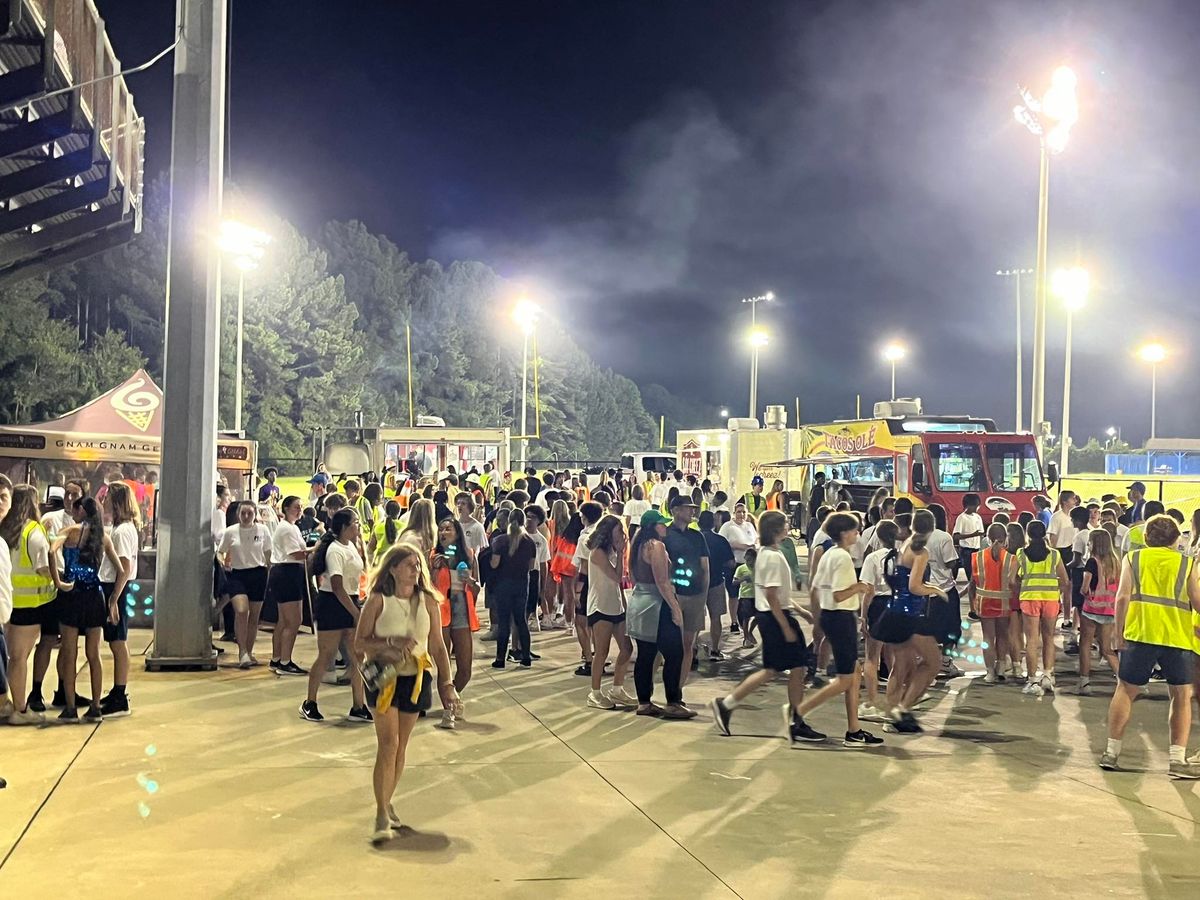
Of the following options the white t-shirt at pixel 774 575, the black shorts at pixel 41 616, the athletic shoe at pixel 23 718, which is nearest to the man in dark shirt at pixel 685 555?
the white t-shirt at pixel 774 575

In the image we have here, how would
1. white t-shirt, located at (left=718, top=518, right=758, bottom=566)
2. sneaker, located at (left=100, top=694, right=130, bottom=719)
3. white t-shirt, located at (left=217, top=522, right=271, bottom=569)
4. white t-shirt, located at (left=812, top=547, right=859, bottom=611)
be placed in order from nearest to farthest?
white t-shirt, located at (left=812, top=547, right=859, bottom=611) < sneaker, located at (left=100, top=694, right=130, bottom=719) < white t-shirt, located at (left=217, top=522, right=271, bottom=569) < white t-shirt, located at (left=718, top=518, right=758, bottom=566)

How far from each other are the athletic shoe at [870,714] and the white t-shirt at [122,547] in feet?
19.4

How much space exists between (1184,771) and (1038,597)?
3.62 meters

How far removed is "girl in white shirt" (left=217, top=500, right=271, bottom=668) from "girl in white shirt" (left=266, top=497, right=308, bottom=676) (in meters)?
0.62

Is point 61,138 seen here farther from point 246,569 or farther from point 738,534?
point 738,534

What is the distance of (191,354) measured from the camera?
38.7 feet

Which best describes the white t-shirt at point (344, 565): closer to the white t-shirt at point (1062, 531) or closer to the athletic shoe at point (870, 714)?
the athletic shoe at point (870, 714)

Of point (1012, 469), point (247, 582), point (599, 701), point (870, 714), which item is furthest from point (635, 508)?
point (1012, 469)

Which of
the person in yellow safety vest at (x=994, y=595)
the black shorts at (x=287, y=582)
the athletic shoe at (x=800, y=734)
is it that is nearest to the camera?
the athletic shoe at (x=800, y=734)

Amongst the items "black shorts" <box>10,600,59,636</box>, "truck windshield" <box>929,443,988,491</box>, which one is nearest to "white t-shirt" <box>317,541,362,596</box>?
"black shorts" <box>10,600,59,636</box>

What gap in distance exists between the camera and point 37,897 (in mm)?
5184

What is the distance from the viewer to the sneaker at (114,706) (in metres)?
9.18

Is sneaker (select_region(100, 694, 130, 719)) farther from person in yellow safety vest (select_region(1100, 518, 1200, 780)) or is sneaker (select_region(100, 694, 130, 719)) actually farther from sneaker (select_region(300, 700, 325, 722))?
person in yellow safety vest (select_region(1100, 518, 1200, 780))

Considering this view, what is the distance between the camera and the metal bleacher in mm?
11438
